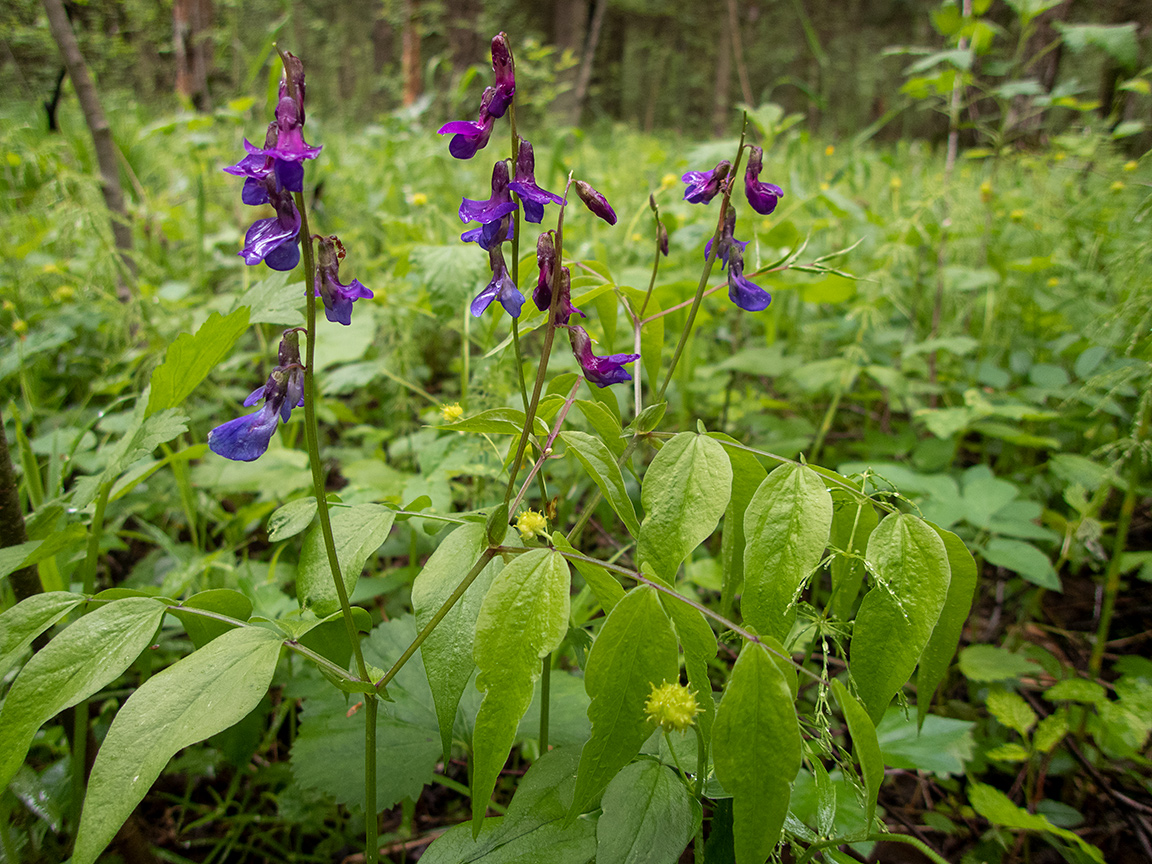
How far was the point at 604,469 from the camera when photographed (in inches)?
30.1

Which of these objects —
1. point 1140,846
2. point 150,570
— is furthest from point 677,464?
point 150,570

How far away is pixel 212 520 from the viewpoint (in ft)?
6.76

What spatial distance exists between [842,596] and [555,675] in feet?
1.94

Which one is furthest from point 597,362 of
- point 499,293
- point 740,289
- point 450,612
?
point 450,612

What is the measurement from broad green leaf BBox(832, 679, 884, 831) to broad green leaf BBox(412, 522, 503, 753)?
39 centimetres

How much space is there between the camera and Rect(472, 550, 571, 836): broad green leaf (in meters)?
0.62

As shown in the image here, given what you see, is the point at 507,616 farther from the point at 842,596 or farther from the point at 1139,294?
the point at 1139,294

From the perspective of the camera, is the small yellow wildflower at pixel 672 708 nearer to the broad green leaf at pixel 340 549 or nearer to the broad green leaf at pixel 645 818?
the broad green leaf at pixel 645 818

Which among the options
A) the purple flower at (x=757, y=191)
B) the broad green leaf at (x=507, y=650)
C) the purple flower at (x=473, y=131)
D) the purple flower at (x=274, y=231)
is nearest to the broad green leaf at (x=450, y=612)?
the broad green leaf at (x=507, y=650)

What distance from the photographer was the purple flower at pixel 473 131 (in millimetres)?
809

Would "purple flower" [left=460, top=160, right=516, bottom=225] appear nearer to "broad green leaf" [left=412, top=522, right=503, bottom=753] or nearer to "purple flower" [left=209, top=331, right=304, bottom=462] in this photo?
"purple flower" [left=209, top=331, right=304, bottom=462]

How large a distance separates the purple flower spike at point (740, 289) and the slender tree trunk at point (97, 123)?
229 cm

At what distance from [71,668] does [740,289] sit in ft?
3.27

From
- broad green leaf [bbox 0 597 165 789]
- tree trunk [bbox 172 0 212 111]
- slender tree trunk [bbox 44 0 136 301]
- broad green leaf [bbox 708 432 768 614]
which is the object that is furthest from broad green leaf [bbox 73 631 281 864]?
tree trunk [bbox 172 0 212 111]
